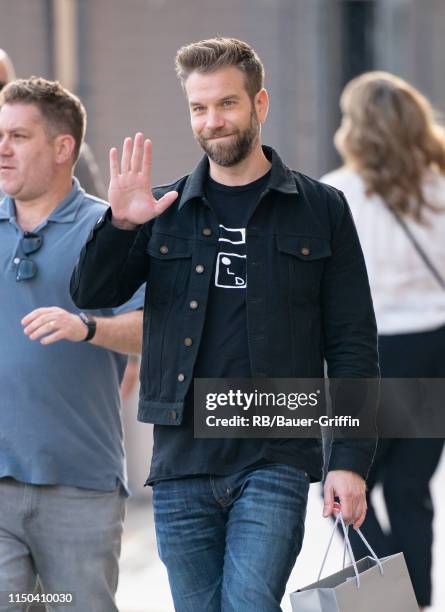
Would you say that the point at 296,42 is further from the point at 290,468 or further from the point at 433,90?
the point at 290,468

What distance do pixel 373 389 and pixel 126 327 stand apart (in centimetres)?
77

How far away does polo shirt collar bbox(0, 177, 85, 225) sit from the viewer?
4246 mm

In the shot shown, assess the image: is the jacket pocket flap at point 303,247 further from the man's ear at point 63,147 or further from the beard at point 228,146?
the man's ear at point 63,147

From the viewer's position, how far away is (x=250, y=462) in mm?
3652

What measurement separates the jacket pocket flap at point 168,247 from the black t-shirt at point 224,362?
3.7 inches

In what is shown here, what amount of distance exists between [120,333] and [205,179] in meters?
0.56

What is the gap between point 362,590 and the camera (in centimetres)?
342

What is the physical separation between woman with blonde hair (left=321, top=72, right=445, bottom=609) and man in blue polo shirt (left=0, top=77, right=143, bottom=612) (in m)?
1.52

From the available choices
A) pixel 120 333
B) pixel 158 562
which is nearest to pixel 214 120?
pixel 120 333

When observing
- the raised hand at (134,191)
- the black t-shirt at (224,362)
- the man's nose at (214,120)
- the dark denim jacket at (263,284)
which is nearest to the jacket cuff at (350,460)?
the dark denim jacket at (263,284)

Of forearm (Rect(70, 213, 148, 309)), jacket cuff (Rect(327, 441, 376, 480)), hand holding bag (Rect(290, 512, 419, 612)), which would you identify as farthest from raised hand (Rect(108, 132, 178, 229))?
hand holding bag (Rect(290, 512, 419, 612))

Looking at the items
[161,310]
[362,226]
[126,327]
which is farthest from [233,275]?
[362,226]

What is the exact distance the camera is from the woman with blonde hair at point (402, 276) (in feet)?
17.9

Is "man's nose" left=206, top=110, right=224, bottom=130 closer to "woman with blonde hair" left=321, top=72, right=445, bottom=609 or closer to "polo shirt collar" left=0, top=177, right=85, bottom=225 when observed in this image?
"polo shirt collar" left=0, top=177, right=85, bottom=225
